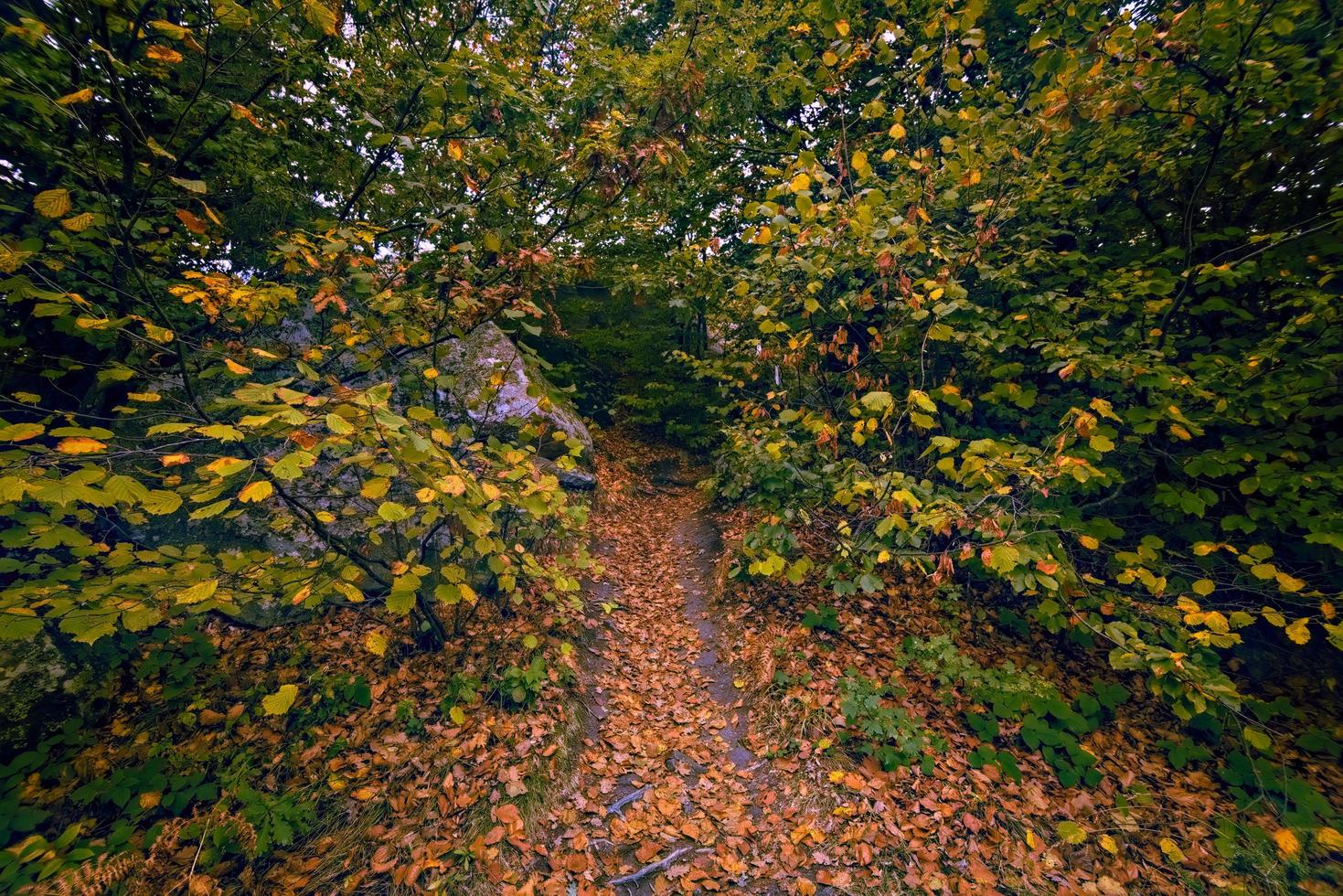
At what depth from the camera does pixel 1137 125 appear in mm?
4113

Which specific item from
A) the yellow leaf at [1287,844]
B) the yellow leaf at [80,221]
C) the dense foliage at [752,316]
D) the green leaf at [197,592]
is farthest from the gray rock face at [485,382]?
the yellow leaf at [1287,844]

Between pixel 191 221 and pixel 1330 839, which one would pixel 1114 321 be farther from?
pixel 191 221

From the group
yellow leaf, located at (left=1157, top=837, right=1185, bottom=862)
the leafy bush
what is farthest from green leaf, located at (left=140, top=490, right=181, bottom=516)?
yellow leaf, located at (left=1157, top=837, right=1185, bottom=862)

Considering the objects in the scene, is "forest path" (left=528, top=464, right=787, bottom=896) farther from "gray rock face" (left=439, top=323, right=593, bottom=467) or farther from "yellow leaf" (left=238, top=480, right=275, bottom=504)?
"yellow leaf" (left=238, top=480, right=275, bottom=504)

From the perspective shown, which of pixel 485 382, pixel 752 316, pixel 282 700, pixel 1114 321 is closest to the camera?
pixel 282 700

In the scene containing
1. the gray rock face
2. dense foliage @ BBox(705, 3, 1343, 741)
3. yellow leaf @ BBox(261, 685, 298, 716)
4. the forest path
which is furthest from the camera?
the gray rock face

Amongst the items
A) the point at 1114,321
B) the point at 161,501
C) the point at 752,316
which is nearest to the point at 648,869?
the point at 161,501

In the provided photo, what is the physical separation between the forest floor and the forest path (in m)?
0.02

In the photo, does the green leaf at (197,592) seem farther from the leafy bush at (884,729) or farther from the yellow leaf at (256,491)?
the leafy bush at (884,729)

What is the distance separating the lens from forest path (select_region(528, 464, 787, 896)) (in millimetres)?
3365

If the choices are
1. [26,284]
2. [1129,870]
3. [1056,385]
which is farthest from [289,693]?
[1056,385]

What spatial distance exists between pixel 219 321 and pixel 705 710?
231 inches

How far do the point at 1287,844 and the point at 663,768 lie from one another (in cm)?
416

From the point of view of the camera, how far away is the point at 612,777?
4078mm
